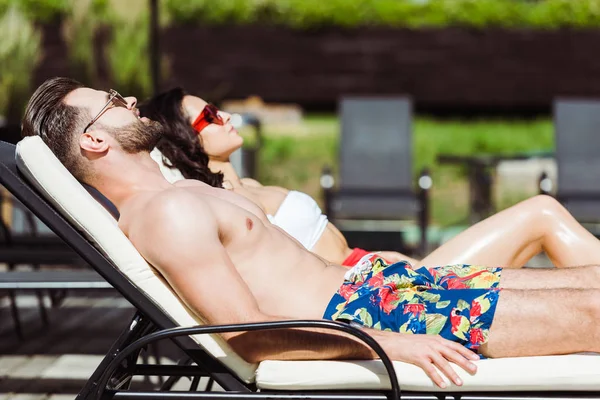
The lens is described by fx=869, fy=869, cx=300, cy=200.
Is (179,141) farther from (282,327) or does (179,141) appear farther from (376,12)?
(376,12)

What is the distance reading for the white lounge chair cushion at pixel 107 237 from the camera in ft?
8.00

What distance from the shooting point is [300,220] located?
350 centimetres

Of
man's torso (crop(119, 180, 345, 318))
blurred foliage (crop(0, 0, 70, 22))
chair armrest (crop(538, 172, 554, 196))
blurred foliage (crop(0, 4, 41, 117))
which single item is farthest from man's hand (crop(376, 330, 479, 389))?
blurred foliage (crop(0, 0, 70, 22))

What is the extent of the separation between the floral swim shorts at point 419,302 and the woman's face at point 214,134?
0.97 m

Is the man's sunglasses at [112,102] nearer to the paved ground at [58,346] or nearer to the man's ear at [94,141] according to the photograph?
the man's ear at [94,141]

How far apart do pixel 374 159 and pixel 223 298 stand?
496 centimetres

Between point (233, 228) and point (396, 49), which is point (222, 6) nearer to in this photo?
point (396, 49)

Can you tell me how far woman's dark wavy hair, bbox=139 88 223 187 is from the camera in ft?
11.1

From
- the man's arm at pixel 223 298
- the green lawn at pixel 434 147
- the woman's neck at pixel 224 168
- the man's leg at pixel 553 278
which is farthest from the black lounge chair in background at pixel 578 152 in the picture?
the man's arm at pixel 223 298

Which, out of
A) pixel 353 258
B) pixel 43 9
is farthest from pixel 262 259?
pixel 43 9

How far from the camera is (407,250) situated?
633cm

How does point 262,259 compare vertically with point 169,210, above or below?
below

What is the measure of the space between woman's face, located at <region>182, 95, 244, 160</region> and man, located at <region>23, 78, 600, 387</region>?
62 cm

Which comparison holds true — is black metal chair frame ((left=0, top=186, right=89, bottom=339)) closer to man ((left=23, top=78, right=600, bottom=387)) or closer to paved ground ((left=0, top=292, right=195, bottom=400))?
paved ground ((left=0, top=292, right=195, bottom=400))
